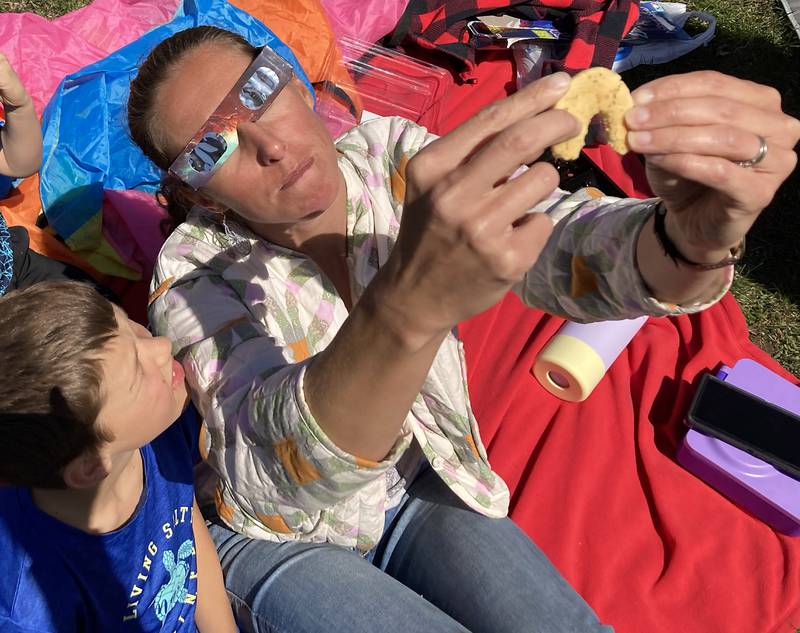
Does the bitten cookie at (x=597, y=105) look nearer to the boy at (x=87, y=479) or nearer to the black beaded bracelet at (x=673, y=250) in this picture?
the black beaded bracelet at (x=673, y=250)

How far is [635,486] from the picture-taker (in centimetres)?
243

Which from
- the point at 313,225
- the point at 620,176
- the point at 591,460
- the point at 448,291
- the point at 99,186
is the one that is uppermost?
the point at 448,291

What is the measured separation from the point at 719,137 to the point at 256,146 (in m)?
0.98

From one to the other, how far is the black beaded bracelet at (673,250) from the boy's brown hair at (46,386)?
121 cm

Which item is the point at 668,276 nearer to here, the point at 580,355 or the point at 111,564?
the point at 580,355

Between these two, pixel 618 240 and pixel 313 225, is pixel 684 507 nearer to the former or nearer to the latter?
pixel 618 240

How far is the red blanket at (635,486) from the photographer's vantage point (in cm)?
220

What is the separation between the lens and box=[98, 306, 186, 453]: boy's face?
1.53 m

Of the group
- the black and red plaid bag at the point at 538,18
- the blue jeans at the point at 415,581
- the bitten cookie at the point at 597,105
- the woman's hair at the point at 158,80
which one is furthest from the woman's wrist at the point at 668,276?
the black and red plaid bag at the point at 538,18

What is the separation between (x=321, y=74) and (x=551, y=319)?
168cm

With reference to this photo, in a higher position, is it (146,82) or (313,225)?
(146,82)

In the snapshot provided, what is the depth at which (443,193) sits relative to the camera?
867 millimetres

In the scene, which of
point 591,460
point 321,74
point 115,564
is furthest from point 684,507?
point 321,74

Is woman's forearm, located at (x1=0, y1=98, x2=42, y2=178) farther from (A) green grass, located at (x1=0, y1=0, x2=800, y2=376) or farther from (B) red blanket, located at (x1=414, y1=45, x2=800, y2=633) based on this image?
(B) red blanket, located at (x1=414, y1=45, x2=800, y2=633)
